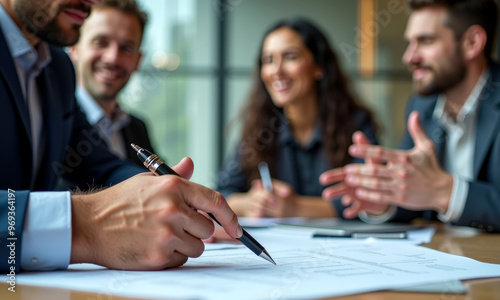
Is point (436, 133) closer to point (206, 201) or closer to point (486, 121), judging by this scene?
point (486, 121)

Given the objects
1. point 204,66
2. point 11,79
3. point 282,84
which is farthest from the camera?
point 204,66

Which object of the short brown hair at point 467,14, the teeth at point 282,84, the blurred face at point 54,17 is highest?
the short brown hair at point 467,14

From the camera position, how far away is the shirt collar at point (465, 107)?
6.39ft

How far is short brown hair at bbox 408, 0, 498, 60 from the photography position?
2279 millimetres

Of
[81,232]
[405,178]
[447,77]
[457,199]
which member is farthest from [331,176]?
[81,232]

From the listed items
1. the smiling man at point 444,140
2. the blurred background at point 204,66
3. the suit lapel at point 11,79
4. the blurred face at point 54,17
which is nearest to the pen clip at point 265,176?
the smiling man at point 444,140

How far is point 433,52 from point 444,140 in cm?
53

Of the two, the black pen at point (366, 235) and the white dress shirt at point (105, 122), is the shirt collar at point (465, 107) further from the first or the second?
the white dress shirt at point (105, 122)

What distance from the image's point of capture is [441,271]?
2.50ft

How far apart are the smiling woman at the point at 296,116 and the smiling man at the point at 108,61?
2.02ft

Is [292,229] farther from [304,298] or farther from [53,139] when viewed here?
[304,298]

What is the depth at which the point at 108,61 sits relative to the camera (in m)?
2.23

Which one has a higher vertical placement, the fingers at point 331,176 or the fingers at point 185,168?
the fingers at point 185,168

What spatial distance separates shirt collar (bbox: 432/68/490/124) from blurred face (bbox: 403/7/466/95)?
13 cm
